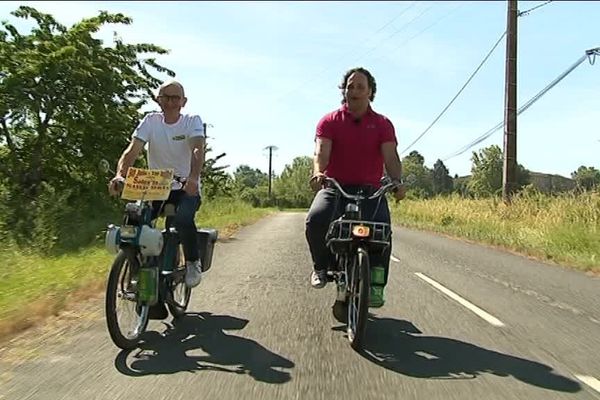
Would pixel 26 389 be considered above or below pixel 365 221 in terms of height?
below

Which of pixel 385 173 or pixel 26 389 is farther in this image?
pixel 385 173

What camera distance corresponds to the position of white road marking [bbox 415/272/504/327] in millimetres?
6789

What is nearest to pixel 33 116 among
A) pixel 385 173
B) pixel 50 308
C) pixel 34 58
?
pixel 34 58

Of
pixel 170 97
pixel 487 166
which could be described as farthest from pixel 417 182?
pixel 487 166

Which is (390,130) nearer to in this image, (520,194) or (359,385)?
(359,385)

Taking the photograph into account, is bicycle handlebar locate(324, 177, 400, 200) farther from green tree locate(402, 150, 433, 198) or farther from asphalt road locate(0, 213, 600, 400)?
asphalt road locate(0, 213, 600, 400)

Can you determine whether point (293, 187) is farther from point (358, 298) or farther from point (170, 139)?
point (358, 298)

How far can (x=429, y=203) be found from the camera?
37.0m

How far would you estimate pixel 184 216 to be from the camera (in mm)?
6055

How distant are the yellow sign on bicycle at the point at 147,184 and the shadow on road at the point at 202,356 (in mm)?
1218

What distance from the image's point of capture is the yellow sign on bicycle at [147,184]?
5613 millimetres

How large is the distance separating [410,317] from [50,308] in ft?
12.0

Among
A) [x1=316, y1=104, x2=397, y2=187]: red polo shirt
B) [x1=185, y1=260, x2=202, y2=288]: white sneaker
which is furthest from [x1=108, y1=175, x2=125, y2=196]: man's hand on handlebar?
[x1=316, y1=104, x2=397, y2=187]: red polo shirt

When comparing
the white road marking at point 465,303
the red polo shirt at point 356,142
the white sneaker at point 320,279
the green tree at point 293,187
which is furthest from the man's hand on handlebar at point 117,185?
the green tree at point 293,187
